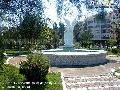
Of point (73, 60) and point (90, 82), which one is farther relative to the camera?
point (73, 60)

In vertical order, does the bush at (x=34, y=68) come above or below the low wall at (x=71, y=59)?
above

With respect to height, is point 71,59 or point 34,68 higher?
point 34,68

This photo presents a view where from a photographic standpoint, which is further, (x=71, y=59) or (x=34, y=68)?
(x=71, y=59)

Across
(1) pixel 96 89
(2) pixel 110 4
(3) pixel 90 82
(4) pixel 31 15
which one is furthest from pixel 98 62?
(4) pixel 31 15

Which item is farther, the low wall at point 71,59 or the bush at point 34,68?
the low wall at point 71,59

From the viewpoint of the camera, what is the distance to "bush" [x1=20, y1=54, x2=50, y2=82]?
813cm

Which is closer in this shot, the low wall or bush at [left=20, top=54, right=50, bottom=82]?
bush at [left=20, top=54, right=50, bottom=82]

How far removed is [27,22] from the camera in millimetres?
3789

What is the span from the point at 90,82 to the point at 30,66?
2.94m

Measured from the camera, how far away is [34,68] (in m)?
8.14

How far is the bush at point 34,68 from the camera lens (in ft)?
26.7

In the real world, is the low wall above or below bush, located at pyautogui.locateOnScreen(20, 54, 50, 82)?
below

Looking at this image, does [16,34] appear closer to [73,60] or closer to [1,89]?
[1,89]

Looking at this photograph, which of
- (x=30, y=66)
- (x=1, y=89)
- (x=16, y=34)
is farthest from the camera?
(x=30, y=66)
